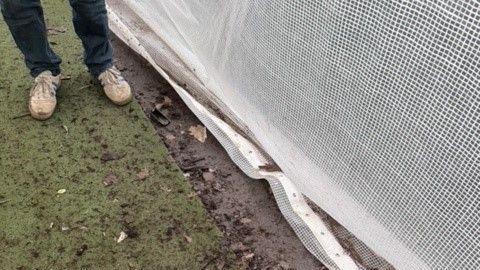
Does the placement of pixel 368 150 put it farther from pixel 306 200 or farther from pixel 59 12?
pixel 59 12

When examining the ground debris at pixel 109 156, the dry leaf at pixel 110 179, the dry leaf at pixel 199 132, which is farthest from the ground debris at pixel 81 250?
the dry leaf at pixel 199 132

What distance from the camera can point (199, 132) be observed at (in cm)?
259

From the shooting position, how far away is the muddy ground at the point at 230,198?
2.08 m

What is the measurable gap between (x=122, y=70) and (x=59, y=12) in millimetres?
713

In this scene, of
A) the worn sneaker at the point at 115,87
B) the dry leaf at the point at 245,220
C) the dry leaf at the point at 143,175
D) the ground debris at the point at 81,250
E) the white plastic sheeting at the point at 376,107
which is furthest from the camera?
the worn sneaker at the point at 115,87

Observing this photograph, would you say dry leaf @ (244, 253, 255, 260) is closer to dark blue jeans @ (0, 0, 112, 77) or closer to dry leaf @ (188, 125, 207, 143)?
dry leaf @ (188, 125, 207, 143)

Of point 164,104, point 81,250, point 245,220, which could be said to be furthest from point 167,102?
point 81,250

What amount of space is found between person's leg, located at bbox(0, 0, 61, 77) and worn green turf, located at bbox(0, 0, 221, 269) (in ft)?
0.66

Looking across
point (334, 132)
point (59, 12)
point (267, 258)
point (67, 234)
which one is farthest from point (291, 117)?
point (59, 12)

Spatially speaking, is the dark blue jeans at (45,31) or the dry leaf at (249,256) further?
the dark blue jeans at (45,31)

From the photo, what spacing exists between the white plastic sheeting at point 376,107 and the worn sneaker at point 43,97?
969 mm

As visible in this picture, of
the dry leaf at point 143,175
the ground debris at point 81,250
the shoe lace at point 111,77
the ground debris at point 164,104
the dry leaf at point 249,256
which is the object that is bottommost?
the ground debris at point 81,250

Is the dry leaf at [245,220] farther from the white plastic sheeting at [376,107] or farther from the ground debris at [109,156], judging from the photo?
the ground debris at [109,156]

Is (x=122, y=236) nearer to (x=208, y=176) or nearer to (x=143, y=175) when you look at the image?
(x=143, y=175)
